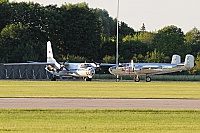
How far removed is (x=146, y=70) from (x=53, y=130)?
7142 cm

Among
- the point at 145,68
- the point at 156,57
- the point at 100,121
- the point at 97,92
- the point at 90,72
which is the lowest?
the point at 97,92

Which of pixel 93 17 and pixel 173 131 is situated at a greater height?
pixel 93 17

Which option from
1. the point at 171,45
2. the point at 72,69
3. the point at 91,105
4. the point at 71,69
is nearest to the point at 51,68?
the point at 71,69

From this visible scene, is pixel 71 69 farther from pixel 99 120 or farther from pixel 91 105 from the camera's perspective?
pixel 99 120

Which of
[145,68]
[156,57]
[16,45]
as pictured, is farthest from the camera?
[156,57]

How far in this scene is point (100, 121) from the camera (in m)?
22.8

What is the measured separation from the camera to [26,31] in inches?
4528

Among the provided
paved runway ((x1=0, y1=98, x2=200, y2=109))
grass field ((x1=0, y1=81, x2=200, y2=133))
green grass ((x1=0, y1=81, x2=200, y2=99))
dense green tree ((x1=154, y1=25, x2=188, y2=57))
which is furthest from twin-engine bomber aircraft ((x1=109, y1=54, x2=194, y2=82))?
grass field ((x1=0, y1=81, x2=200, y2=133))

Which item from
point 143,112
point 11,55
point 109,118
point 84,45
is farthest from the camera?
point 84,45

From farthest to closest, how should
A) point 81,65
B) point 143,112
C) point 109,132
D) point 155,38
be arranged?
point 155,38, point 81,65, point 143,112, point 109,132

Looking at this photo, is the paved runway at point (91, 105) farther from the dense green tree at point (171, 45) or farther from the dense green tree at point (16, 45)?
the dense green tree at point (171, 45)

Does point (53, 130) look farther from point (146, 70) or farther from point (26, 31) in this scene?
point (26, 31)

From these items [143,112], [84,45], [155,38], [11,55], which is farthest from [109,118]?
[155,38]

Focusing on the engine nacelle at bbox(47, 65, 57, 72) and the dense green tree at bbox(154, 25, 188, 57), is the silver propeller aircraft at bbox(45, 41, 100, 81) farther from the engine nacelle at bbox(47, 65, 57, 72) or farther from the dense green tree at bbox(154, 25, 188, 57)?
the dense green tree at bbox(154, 25, 188, 57)
